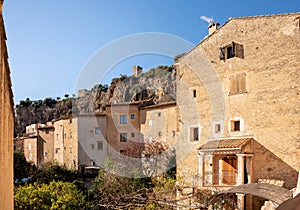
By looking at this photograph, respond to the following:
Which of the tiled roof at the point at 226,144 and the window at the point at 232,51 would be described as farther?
the window at the point at 232,51

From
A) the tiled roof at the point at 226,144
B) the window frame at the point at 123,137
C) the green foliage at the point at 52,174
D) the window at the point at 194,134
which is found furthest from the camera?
the window frame at the point at 123,137

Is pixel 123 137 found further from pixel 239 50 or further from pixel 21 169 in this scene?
pixel 239 50

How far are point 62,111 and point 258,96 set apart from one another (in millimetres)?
44492

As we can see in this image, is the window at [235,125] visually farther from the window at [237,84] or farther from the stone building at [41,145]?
the stone building at [41,145]

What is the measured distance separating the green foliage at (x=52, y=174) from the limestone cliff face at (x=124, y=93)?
996cm

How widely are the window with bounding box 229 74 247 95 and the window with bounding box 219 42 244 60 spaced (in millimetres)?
1110

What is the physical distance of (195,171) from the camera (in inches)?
794

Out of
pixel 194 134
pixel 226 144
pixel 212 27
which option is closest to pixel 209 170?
pixel 226 144

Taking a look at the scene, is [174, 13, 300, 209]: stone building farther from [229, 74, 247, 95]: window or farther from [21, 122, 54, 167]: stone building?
[21, 122, 54, 167]: stone building

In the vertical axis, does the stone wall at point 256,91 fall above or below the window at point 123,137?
above

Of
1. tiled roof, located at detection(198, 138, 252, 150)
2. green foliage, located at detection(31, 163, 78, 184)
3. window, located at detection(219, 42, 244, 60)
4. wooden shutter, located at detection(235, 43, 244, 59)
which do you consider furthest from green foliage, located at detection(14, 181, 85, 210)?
wooden shutter, located at detection(235, 43, 244, 59)

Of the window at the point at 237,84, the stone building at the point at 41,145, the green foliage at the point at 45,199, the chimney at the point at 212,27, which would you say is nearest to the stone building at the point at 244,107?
the window at the point at 237,84

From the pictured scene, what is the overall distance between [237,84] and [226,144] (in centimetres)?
337

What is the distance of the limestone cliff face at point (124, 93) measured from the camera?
40.9 m
